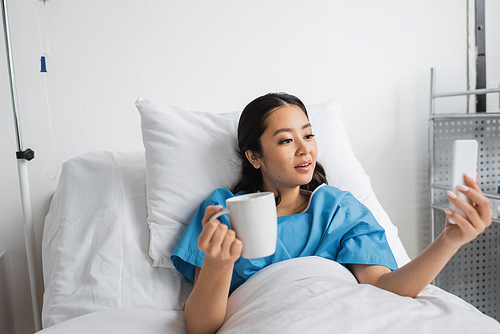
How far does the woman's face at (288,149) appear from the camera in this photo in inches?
37.9

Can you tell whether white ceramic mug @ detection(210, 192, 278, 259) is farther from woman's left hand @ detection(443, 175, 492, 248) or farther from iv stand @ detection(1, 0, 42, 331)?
iv stand @ detection(1, 0, 42, 331)

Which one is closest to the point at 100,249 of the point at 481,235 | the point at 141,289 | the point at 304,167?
the point at 141,289

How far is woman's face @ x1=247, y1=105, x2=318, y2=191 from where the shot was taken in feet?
3.16

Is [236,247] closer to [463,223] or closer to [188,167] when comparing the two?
[463,223]

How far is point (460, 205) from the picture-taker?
649 mm

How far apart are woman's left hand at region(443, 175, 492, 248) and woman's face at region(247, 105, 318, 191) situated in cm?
36

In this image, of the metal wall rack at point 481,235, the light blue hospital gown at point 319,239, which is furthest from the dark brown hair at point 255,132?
the metal wall rack at point 481,235

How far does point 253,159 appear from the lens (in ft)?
3.49

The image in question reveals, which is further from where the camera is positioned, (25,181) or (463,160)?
(25,181)

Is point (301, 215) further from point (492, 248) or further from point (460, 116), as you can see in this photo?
point (492, 248)

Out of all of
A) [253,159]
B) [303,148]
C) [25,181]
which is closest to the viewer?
[303,148]

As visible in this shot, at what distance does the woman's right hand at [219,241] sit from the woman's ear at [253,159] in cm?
44

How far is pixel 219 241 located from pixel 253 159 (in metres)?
0.47

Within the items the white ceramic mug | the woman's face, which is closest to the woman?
the woman's face
